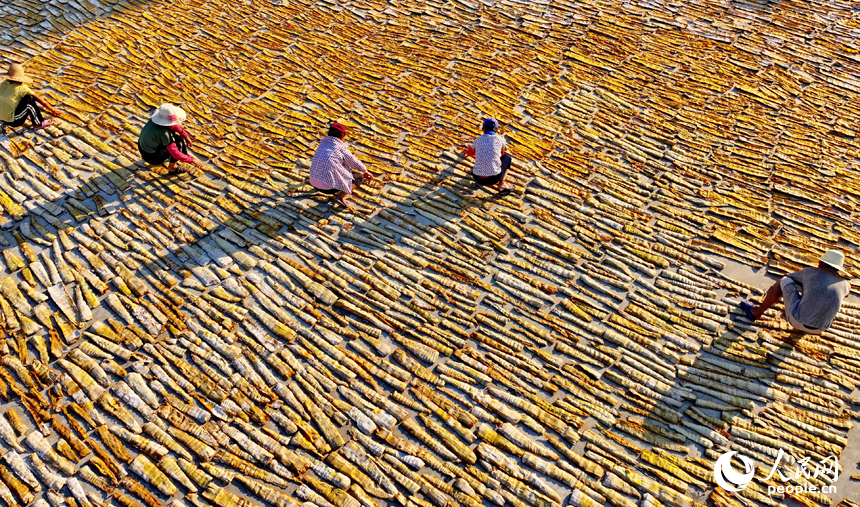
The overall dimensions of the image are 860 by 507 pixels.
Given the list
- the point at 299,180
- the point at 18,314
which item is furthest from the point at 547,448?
the point at 18,314

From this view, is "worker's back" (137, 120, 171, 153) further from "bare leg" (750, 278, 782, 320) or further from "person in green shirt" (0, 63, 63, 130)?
"bare leg" (750, 278, 782, 320)

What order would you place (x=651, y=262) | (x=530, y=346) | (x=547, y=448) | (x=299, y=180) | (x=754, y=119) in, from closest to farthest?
1. (x=547, y=448)
2. (x=530, y=346)
3. (x=651, y=262)
4. (x=299, y=180)
5. (x=754, y=119)

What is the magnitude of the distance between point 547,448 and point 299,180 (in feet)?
18.7

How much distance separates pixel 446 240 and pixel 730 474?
455cm

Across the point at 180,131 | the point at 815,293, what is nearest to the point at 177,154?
the point at 180,131

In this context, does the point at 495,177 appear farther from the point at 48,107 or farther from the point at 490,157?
the point at 48,107

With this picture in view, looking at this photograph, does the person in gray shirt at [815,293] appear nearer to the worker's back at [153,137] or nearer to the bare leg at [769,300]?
the bare leg at [769,300]

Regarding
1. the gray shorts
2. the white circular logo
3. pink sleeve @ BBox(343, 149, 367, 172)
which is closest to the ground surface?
the white circular logo

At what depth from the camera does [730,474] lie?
564 cm

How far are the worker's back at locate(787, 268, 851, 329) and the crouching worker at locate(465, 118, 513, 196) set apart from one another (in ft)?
14.3

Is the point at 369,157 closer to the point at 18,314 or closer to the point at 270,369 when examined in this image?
the point at 270,369

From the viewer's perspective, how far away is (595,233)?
8172 mm

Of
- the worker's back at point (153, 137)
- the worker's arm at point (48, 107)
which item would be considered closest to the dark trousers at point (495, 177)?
the worker's back at point (153, 137)

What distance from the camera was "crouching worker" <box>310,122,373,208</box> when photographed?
8.04 m
